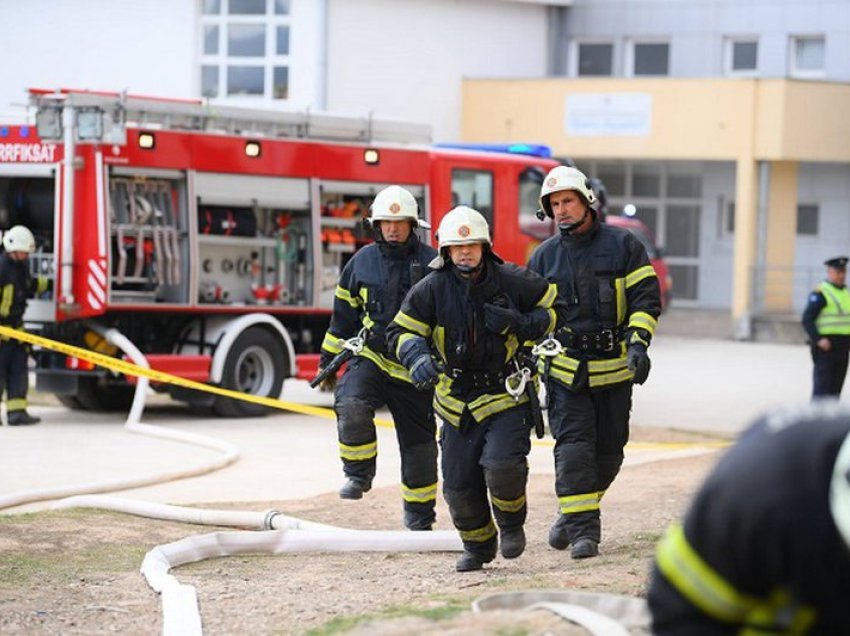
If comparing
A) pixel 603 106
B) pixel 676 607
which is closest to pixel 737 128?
pixel 603 106

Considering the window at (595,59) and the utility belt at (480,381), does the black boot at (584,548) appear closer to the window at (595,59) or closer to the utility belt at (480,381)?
the utility belt at (480,381)

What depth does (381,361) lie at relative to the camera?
32.1 feet

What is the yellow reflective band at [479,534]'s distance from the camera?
8.19 meters

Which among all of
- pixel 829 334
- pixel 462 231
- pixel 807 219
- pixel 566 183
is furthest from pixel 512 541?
pixel 807 219

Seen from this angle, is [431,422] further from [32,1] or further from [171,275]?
[32,1]

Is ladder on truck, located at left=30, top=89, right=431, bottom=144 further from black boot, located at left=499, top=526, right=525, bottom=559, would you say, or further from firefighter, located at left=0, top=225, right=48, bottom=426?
black boot, located at left=499, top=526, right=525, bottom=559

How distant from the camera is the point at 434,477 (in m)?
9.56

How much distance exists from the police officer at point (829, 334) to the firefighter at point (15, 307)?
6.67 meters

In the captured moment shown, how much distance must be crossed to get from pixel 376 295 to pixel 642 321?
1716 millimetres

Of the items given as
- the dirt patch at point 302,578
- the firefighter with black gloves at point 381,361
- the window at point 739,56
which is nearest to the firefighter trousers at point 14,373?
the dirt patch at point 302,578

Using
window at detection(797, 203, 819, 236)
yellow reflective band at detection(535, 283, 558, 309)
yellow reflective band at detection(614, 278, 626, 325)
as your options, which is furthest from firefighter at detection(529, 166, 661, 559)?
window at detection(797, 203, 819, 236)

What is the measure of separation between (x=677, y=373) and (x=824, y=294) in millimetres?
7769

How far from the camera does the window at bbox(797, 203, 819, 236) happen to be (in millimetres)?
32969

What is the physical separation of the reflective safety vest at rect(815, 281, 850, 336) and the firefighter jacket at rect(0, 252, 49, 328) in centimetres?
680
